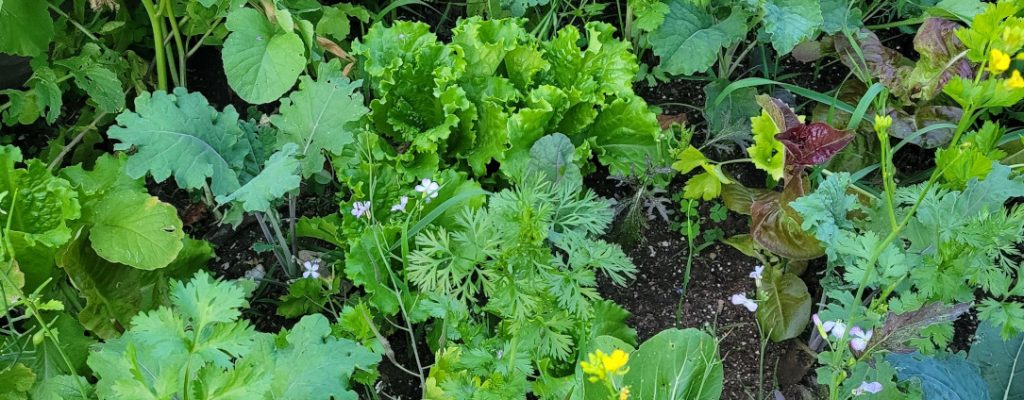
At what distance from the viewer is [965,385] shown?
175 cm

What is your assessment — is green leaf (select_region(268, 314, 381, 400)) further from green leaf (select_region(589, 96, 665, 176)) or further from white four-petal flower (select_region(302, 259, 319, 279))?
green leaf (select_region(589, 96, 665, 176))

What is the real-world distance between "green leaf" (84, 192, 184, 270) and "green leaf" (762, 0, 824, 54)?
1453 mm

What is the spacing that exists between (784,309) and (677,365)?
40cm

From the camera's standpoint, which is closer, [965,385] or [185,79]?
[965,385]

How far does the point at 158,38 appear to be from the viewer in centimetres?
222

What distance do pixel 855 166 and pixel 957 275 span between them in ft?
2.32

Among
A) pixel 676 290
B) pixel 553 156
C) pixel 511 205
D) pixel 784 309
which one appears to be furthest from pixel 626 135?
pixel 511 205

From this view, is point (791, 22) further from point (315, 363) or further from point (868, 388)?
point (315, 363)

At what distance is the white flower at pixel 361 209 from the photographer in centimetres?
193

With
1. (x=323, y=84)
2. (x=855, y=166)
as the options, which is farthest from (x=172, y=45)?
(x=855, y=166)

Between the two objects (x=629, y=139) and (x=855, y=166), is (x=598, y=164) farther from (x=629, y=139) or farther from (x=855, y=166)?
(x=855, y=166)

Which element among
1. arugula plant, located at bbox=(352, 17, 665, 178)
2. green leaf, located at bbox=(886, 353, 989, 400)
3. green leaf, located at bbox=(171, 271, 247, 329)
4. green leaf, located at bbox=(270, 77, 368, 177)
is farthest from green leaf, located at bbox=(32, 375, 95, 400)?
green leaf, located at bbox=(886, 353, 989, 400)

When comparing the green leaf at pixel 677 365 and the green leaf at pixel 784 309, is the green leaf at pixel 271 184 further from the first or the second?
the green leaf at pixel 784 309

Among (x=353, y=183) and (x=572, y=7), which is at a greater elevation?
(x=572, y=7)
